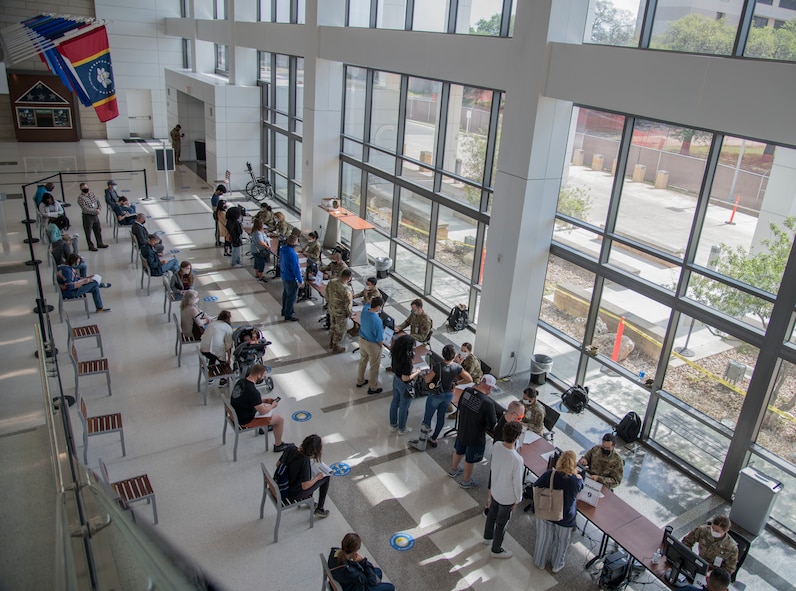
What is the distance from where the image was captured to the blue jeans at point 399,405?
7883mm

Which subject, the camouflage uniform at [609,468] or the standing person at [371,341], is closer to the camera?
the camouflage uniform at [609,468]

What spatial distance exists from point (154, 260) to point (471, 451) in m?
7.41

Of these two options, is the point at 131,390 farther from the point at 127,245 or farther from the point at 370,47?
the point at 370,47

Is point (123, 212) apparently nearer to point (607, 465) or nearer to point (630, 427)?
point (630, 427)

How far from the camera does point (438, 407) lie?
25.3 feet

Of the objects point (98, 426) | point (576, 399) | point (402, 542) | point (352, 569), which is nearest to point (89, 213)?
point (98, 426)

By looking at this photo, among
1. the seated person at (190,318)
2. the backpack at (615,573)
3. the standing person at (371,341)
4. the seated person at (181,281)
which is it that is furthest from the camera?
the seated person at (181,281)

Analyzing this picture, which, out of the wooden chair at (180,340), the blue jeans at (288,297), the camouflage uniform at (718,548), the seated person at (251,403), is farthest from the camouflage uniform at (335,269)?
the camouflage uniform at (718,548)

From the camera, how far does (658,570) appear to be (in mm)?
5410

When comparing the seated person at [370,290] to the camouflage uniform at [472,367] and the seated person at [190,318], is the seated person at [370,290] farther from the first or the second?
the seated person at [190,318]

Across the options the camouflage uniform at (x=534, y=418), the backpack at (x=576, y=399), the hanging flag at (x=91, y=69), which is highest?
the hanging flag at (x=91, y=69)

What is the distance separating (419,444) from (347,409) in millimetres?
1296

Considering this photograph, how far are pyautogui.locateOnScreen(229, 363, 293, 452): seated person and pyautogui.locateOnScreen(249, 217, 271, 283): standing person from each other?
5.60 m

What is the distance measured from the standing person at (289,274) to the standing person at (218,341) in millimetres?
2145
